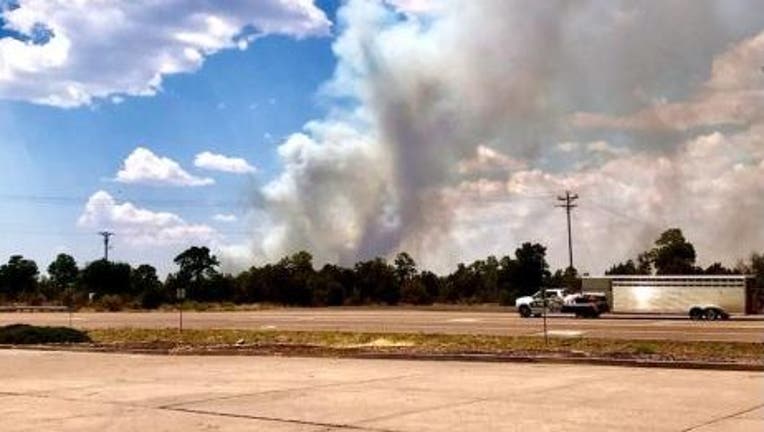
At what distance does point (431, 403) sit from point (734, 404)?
3813 mm

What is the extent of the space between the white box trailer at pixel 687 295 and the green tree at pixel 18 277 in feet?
285

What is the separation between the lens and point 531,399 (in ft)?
40.8

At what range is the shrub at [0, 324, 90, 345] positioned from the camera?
2906 cm

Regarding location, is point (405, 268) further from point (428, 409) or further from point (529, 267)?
point (428, 409)

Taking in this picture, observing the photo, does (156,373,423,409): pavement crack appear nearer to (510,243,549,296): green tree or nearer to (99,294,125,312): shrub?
(99,294,125,312): shrub

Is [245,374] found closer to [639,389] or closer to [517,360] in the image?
[517,360]

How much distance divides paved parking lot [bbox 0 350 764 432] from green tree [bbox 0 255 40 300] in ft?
359

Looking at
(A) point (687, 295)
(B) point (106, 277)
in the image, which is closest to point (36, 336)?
(A) point (687, 295)

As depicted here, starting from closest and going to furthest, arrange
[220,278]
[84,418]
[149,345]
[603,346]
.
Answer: [84,418]
[603,346]
[149,345]
[220,278]

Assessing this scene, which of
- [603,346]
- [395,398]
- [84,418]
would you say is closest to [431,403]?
[395,398]

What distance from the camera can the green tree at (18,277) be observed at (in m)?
124

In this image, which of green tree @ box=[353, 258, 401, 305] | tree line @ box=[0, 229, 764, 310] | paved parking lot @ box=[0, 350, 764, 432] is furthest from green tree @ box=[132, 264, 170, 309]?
paved parking lot @ box=[0, 350, 764, 432]

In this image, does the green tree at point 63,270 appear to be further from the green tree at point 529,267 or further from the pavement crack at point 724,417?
the pavement crack at point 724,417

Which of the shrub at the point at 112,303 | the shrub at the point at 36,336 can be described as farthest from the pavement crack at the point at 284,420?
the shrub at the point at 112,303
